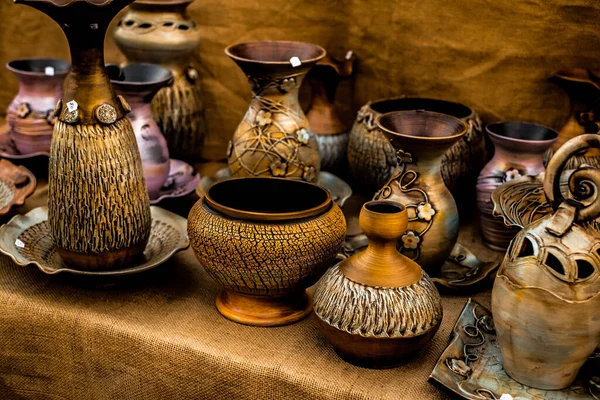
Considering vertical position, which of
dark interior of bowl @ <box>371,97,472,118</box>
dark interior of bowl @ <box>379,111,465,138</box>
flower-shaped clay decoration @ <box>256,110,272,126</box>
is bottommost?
dark interior of bowl @ <box>371,97,472,118</box>

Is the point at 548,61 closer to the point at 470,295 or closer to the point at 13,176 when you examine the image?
the point at 470,295

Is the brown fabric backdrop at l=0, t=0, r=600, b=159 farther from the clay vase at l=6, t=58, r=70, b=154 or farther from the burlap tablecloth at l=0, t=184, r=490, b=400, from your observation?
the burlap tablecloth at l=0, t=184, r=490, b=400

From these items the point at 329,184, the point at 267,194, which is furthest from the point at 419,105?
the point at 267,194

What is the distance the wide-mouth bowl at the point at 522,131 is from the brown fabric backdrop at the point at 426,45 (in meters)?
0.08

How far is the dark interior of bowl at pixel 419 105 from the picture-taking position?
59.7 inches

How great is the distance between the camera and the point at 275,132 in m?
1.38

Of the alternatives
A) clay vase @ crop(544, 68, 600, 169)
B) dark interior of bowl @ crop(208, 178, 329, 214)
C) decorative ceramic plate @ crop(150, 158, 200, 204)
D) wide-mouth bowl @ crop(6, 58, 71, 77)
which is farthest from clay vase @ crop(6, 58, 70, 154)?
clay vase @ crop(544, 68, 600, 169)

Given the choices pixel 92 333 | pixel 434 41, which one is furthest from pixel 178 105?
pixel 92 333

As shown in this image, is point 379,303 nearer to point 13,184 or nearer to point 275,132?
point 275,132

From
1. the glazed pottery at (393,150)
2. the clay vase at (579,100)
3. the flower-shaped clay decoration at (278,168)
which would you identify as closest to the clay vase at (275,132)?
the flower-shaped clay decoration at (278,168)

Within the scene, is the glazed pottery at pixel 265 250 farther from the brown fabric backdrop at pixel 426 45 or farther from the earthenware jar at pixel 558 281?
the brown fabric backdrop at pixel 426 45

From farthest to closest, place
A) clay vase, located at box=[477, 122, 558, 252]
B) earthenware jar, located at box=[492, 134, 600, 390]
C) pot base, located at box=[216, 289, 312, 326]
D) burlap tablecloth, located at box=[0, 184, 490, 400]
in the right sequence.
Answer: clay vase, located at box=[477, 122, 558, 252] → pot base, located at box=[216, 289, 312, 326] → burlap tablecloth, located at box=[0, 184, 490, 400] → earthenware jar, located at box=[492, 134, 600, 390]

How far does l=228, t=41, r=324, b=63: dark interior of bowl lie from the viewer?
144 cm

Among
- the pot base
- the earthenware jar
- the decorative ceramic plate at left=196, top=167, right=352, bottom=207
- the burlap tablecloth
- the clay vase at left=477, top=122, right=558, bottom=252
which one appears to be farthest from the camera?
the decorative ceramic plate at left=196, top=167, right=352, bottom=207
